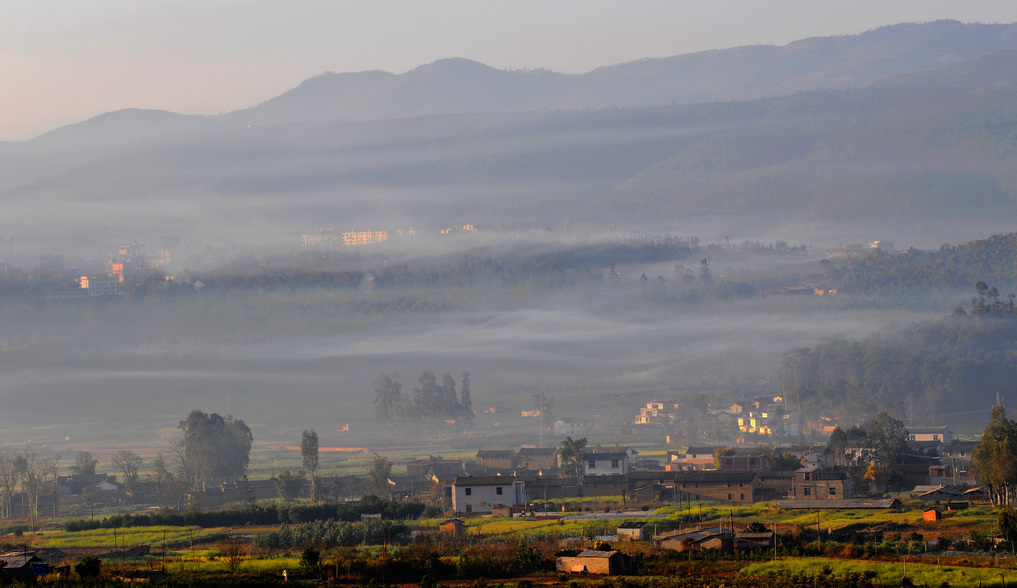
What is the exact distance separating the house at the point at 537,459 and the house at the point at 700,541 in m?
81.4

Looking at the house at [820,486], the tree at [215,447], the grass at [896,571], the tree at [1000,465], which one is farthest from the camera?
the tree at [215,447]

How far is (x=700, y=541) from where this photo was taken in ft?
225

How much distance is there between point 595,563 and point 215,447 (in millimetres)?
104561

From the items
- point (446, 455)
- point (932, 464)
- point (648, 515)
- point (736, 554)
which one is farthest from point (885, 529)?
point (446, 455)

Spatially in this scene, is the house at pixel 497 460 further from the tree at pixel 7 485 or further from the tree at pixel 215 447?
the tree at pixel 7 485

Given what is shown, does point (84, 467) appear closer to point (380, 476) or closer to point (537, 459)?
point (380, 476)

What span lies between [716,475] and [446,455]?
81083mm

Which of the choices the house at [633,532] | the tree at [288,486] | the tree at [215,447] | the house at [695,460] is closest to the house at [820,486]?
the house at [633,532]

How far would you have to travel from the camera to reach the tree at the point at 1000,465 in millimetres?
91062

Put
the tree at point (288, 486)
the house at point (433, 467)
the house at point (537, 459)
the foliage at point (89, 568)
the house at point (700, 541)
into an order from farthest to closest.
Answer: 1. the house at point (537, 459)
2. the house at point (433, 467)
3. the tree at point (288, 486)
4. the house at point (700, 541)
5. the foliage at point (89, 568)

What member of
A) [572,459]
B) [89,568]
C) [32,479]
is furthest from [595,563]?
[32,479]

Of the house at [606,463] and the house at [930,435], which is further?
the house at [930,435]

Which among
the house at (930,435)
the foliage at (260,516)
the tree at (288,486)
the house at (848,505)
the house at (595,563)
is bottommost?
the house at (595,563)

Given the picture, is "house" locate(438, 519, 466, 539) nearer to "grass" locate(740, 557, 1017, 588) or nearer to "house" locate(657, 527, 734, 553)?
"house" locate(657, 527, 734, 553)
